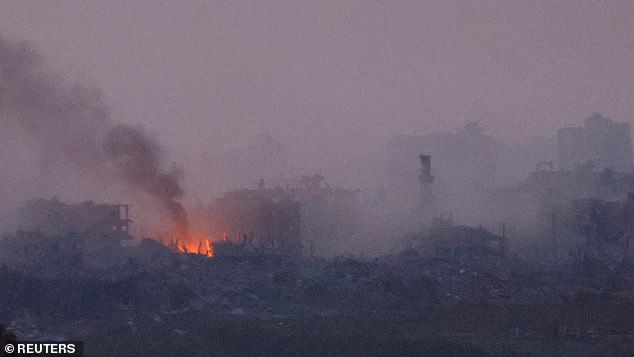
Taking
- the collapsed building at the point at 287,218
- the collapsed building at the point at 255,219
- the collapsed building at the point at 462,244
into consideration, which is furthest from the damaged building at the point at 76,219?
the collapsed building at the point at 462,244

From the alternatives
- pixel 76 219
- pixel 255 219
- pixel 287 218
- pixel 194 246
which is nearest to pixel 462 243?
pixel 287 218

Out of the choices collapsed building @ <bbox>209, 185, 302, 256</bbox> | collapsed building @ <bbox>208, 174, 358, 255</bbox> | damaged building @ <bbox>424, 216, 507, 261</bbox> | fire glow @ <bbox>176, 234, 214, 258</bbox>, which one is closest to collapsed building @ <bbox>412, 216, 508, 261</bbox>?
damaged building @ <bbox>424, 216, 507, 261</bbox>

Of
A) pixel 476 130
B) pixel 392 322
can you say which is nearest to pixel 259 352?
pixel 392 322

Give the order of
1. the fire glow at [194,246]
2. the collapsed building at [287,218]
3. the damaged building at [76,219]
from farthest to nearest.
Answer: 1. the collapsed building at [287,218]
2. the damaged building at [76,219]
3. the fire glow at [194,246]

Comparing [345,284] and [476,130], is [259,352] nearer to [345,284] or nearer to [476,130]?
[345,284]

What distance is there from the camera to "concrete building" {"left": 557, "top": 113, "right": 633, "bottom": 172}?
95875 mm

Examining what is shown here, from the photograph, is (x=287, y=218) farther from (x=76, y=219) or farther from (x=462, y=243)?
(x=76, y=219)

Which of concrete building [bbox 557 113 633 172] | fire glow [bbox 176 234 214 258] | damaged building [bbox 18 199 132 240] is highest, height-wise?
concrete building [bbox 557 113 633 172]

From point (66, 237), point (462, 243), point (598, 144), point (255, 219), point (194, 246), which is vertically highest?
point (598, 144)

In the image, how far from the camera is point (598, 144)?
316ft

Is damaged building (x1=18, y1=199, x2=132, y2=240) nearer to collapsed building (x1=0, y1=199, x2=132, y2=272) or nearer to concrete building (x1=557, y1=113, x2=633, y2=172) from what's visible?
collapsed building (x1=0, y1=199, x2=132, y2=272)

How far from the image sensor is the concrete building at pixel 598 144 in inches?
3775

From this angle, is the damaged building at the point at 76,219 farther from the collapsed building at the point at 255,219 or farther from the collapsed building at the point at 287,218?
the collapsed building at the point at 255,219

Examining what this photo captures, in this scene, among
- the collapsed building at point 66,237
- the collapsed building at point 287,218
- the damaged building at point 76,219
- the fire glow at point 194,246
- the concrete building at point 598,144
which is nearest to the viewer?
the collapsed building at point 66,237
